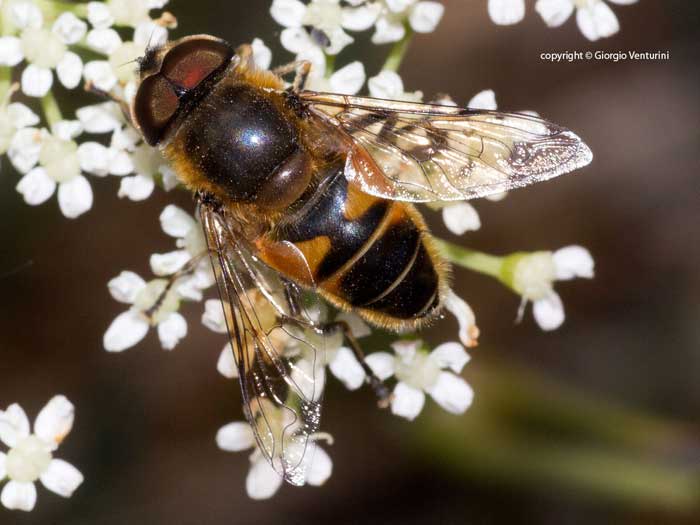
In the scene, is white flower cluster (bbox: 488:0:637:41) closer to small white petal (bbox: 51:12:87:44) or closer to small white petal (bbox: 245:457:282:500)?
small white petal (bbox: 51:12:87:44)

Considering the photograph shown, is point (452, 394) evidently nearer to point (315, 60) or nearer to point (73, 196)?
point (315, 60)

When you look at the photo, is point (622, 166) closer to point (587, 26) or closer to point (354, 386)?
point (587, 26)

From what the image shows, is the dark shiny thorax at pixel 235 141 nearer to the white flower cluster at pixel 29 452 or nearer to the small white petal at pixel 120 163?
the small white petal at pixel 120 163

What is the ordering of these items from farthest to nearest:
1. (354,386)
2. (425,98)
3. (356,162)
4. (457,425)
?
1. (425,98)
2. (457,425)
3. (354,386)
4. (356,162)

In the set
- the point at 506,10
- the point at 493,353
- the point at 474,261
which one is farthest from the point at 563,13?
the point at 493,353

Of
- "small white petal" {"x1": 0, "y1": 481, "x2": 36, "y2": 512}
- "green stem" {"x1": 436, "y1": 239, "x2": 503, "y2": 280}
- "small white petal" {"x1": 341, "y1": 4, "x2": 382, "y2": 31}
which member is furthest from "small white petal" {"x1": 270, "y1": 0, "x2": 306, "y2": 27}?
"small white petal" {"x1": 0, "y1": 481, "x2": 36, "y2": 512}

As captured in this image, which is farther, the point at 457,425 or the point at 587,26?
the point at 457,425

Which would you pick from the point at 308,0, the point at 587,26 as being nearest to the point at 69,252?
the point at 308,0
